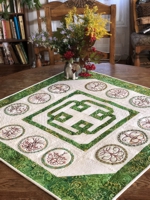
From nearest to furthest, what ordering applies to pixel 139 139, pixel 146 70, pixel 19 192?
Result: pixel 19 192
pixel 139 139
pixel 146 70

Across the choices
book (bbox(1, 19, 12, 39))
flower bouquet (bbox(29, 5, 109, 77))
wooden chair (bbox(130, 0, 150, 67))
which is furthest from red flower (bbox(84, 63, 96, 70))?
book (bbox(1, 19, 12, 39))

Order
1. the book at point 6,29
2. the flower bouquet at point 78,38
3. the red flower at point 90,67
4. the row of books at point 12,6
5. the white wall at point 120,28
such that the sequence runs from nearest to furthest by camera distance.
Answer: the flower bouquet at point 78,38
the red flower at point 90,67
the row of books at point 12,6
the book at point 6,29
the white wall at point 120,28

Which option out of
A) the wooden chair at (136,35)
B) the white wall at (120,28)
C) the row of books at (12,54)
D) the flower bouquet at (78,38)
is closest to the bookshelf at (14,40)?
the row of books at (12,54)

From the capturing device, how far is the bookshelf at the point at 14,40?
3.64m

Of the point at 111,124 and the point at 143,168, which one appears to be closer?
the point at 143,168

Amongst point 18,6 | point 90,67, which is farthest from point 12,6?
point 90,67

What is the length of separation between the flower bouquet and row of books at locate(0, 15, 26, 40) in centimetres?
193

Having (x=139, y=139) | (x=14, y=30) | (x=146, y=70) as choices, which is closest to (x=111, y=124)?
(x=139, y=139)

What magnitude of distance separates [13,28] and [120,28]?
1287mm

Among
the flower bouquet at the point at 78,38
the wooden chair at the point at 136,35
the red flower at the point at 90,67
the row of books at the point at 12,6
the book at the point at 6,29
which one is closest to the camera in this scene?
the flower bouquet at the point at 78,38

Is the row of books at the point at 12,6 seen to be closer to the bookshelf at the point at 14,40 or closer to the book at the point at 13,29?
the bookshelf at the point at 14,40

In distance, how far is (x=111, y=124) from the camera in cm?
153

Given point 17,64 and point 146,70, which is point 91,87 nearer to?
point 146,70

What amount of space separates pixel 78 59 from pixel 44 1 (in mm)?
2160
